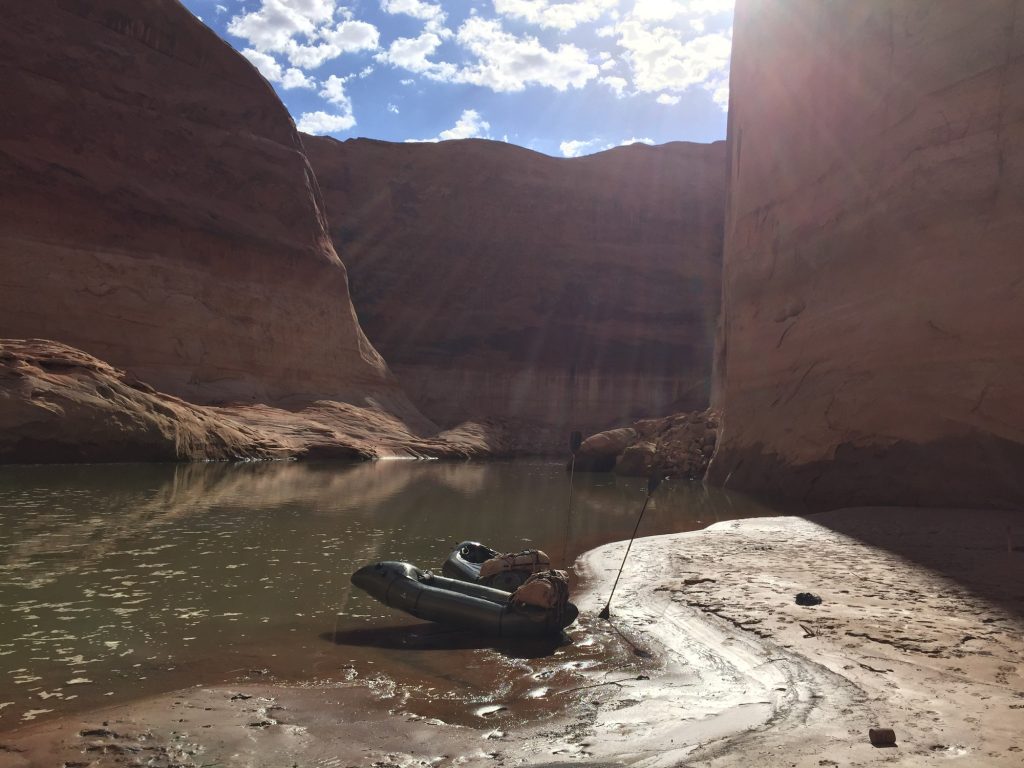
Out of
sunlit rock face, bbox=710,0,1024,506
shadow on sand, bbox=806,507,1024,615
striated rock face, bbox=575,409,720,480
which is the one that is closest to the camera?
shadow on sand, bbox=806,507,1024,615

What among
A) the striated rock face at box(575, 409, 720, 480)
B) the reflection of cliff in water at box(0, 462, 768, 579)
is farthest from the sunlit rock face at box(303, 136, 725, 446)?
the reflection of cliff in water at box(0, 462, 768, 579)

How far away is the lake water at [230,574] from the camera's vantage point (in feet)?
14.8

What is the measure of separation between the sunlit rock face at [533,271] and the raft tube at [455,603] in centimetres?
3961

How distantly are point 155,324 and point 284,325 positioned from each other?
6.35m

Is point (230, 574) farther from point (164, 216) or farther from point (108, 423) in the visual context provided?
point (164, 216)

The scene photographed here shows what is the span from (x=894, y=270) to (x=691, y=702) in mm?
11249

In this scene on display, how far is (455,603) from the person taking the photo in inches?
225

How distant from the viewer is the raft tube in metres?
5.39

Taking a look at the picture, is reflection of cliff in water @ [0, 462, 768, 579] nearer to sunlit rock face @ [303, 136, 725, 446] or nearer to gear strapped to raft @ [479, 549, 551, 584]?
gear strapped to raft @ [479, 549, 551, 584]

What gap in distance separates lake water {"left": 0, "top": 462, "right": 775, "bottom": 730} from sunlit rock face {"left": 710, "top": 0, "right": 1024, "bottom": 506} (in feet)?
7.25

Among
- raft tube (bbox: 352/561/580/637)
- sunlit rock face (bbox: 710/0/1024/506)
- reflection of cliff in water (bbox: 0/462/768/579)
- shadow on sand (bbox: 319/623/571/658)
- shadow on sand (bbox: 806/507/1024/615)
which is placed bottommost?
reflection of cliff in water (bbox: 0/462/768/579)

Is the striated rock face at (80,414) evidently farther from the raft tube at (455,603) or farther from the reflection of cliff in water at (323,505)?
the raft tube at (455,603)

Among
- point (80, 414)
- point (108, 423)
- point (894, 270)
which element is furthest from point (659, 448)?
point (80, 414)

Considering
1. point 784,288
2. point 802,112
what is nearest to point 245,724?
point 784,288
